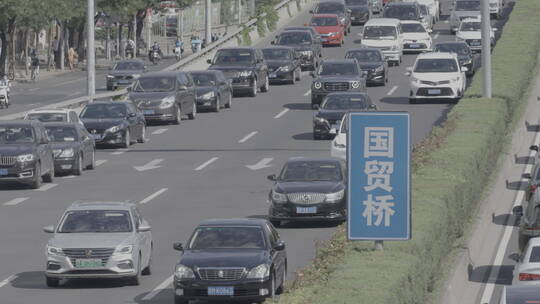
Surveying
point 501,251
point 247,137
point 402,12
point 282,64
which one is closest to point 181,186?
point 247,137

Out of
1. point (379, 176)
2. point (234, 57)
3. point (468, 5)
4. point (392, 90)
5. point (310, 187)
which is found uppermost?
point (379, 176)

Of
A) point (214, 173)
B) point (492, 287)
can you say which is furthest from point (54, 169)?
point (492, 287)

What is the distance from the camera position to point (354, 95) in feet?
168

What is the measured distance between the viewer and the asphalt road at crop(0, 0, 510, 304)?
2733cm

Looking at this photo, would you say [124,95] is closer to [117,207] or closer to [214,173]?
[214,173]

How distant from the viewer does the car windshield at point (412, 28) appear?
254 ft

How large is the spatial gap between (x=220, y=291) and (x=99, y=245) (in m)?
3.12

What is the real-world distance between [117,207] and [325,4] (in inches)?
2541

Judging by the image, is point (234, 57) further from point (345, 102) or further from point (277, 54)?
point (345, 102)

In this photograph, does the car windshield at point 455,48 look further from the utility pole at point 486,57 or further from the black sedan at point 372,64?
the utility pole at point 486,57

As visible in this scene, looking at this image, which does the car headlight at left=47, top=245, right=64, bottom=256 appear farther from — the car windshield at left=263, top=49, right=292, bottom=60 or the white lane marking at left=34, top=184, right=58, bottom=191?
the car windshield at left=263, top=49, right=292, bottom=60

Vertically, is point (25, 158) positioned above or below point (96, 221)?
below

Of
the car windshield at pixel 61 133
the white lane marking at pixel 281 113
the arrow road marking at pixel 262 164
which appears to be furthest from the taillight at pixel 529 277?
the white lane marking at pixel 281 113

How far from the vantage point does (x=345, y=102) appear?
167 ft
